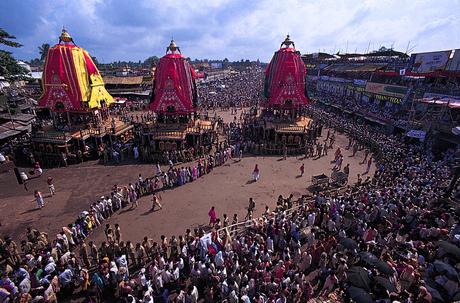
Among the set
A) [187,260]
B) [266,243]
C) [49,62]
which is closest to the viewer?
[187,260]

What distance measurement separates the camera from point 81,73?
23.2 meters

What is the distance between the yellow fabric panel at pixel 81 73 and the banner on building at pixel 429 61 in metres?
33.3

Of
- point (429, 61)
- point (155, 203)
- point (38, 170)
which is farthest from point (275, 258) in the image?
point (429, 61)

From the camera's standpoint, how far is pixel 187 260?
9.79 metres

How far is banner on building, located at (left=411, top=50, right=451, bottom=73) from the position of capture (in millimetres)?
26911

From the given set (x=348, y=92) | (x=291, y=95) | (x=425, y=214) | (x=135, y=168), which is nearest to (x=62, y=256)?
(x=135, y=168)

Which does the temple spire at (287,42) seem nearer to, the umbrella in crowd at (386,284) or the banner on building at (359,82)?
the banner on building at (359,82)

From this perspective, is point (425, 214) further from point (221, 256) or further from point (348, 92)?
point (348, 92)

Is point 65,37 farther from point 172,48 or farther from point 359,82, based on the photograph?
point 359,82

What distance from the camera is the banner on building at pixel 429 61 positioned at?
26.9 m

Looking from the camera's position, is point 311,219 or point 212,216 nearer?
point 311,219

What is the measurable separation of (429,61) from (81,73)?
112 ft

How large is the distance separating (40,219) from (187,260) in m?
9.07

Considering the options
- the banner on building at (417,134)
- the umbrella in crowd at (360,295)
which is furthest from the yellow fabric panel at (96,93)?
the banner on building at (417,134)
